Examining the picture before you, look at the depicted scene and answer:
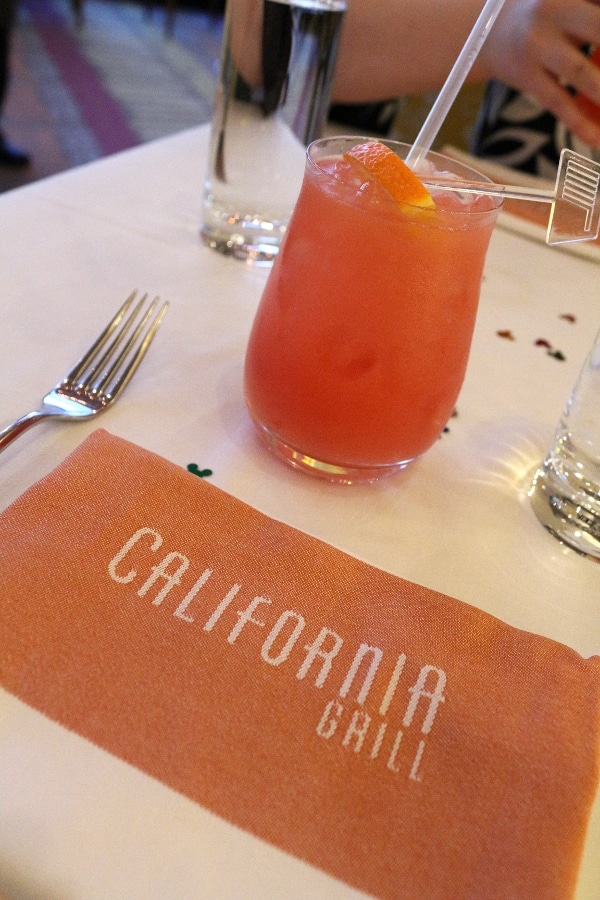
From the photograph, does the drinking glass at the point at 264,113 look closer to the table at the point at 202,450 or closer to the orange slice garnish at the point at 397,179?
the table at the point at 202,450

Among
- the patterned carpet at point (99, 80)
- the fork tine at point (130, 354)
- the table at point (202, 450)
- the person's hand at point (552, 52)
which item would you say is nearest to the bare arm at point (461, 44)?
the person's hand at point (552, 52)

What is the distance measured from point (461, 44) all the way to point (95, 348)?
29.5 inches

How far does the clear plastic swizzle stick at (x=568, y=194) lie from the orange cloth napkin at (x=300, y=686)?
0.22 m

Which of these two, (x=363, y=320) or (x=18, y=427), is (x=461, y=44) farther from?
(x=18, y=427)

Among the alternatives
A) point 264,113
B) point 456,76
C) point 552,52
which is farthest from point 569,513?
point 552,52

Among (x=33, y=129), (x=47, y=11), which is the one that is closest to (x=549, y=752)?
(x=33, y=129)

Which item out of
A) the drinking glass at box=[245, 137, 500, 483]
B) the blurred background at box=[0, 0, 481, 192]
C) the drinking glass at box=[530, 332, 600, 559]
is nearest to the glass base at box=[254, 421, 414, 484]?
the drinking glass at box=[245, 137, 500, 483]

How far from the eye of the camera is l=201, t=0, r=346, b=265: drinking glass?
666 millimetres

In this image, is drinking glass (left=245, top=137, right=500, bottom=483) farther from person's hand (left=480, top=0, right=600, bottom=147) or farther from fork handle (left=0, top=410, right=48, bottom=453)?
person's hand (left=480, top=0, right=600, bottom=147)

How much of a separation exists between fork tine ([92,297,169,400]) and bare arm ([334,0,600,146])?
54 cm

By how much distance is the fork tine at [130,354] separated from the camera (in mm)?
512

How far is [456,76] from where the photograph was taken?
1.43 ft

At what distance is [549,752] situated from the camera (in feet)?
1.07

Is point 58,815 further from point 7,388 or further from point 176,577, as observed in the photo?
point 7,388
